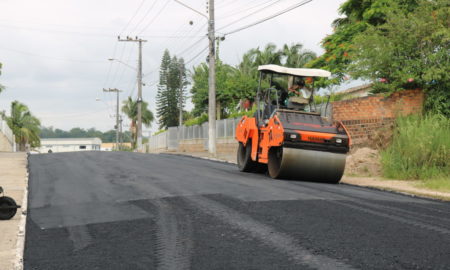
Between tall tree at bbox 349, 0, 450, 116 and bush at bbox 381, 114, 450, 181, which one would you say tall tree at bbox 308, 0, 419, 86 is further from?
bush at bbox 381, 114, 450, 181

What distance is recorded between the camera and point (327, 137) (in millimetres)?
12000

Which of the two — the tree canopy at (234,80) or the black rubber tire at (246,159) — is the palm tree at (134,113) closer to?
the tree canopy at (234,80)

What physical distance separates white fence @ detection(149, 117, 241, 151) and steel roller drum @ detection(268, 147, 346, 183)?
57.7 ft

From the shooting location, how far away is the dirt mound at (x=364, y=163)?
47.9 feet

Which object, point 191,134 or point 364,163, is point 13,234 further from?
point 191,134

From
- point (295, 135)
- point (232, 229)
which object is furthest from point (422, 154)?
point (232, 229)

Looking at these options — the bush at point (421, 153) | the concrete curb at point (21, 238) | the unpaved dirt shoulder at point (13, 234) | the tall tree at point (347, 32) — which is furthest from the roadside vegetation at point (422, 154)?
the tall tree at point (347, 32)

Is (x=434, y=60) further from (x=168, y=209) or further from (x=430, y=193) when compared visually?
(x=168, y=209)

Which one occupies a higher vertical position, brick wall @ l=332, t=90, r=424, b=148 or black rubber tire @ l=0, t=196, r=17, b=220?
brick wall @ l=332, t=90, r=424, b=148

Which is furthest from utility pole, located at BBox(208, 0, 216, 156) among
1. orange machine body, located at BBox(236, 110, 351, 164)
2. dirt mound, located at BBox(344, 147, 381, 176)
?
orange machine body, located at BBox(236, 110, 351, 164)

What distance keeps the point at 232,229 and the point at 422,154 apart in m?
8.52

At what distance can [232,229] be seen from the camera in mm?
6195

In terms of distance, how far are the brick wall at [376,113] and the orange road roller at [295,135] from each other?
4051 mm

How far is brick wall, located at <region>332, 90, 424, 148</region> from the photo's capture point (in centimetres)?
1602
